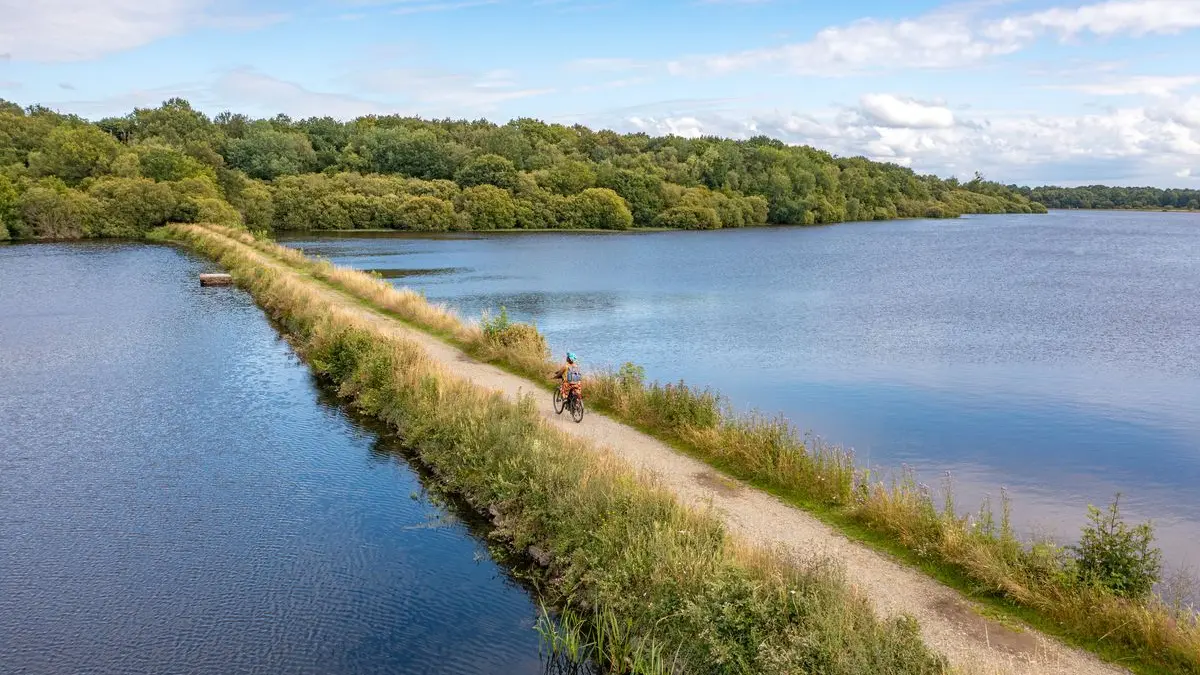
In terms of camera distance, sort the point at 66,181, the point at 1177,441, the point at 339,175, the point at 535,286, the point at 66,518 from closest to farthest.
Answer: the point at 66,518
the point at 1177,441
the point at 535,286
the point at 66,181
the point at 339,175

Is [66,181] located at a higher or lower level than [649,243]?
higher

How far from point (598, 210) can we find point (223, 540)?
102197 millimetres

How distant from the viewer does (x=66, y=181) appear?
96.1 metres

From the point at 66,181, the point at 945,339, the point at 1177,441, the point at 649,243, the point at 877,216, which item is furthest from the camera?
the point at 877,216

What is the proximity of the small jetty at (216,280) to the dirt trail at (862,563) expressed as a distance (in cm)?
3251

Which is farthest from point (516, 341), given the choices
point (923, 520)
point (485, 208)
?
point (485, 208)

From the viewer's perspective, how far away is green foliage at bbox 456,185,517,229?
109 meters

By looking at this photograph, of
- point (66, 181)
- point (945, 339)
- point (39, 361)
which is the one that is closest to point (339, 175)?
point (66, 181)

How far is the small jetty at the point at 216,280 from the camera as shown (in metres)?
44.5

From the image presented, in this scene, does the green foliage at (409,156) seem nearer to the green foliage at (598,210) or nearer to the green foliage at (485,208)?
the green foliage at (485,208)

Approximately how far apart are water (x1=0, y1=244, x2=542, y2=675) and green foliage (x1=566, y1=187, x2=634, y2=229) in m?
89.7

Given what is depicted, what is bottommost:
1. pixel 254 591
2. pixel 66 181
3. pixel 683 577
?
pixel 254 591

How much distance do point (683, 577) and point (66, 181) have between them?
358ft

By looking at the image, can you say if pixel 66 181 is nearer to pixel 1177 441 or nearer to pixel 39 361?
pixel 39 361
